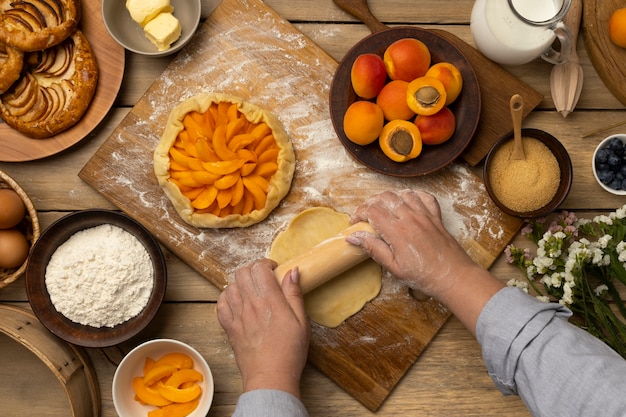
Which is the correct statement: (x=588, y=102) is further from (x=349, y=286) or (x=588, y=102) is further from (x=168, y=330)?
(x=168, y=330)

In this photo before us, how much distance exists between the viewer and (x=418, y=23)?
209 cm

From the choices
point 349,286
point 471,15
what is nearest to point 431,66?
point 471,15

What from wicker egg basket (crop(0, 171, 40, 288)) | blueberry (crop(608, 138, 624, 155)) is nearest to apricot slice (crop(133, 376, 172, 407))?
wicker egg basket (crop(0, 171, 40, 288))

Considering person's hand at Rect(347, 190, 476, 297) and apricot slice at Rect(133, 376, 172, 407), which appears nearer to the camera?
person's hand at Rect(347, 190, 476, 297)

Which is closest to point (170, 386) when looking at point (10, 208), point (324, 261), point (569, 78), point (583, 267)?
point (324, 261)

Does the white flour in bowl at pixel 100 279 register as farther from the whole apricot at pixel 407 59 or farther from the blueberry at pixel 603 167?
the blueberry at pixel 603 167

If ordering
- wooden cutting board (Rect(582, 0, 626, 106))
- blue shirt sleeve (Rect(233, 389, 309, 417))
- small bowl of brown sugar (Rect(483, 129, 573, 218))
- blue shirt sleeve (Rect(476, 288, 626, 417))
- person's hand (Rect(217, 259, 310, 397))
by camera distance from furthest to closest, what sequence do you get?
wooden cutting board (Rect(582, 0, 626, 106)) < small bowl of brown sugar (Rect(483, 129, 573, 218)) < person's hand (Rect(217, 259, 310, 397)) < blue shirt sleeve (Rect(233, 389, 309, 417)) < blue shirt sleeve (Rect(476, 288, 626, 417))

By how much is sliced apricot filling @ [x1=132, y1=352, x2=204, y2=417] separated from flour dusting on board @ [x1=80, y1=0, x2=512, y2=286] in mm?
300

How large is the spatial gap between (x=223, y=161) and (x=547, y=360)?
1.10 meters

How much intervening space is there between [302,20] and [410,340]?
1.18 m

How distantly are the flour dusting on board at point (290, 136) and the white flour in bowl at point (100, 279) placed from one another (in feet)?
0.46

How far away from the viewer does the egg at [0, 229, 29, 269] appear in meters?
1.82

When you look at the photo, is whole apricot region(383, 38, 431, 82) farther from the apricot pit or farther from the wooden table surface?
the wooden table surface

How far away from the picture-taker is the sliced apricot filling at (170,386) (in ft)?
6.09
